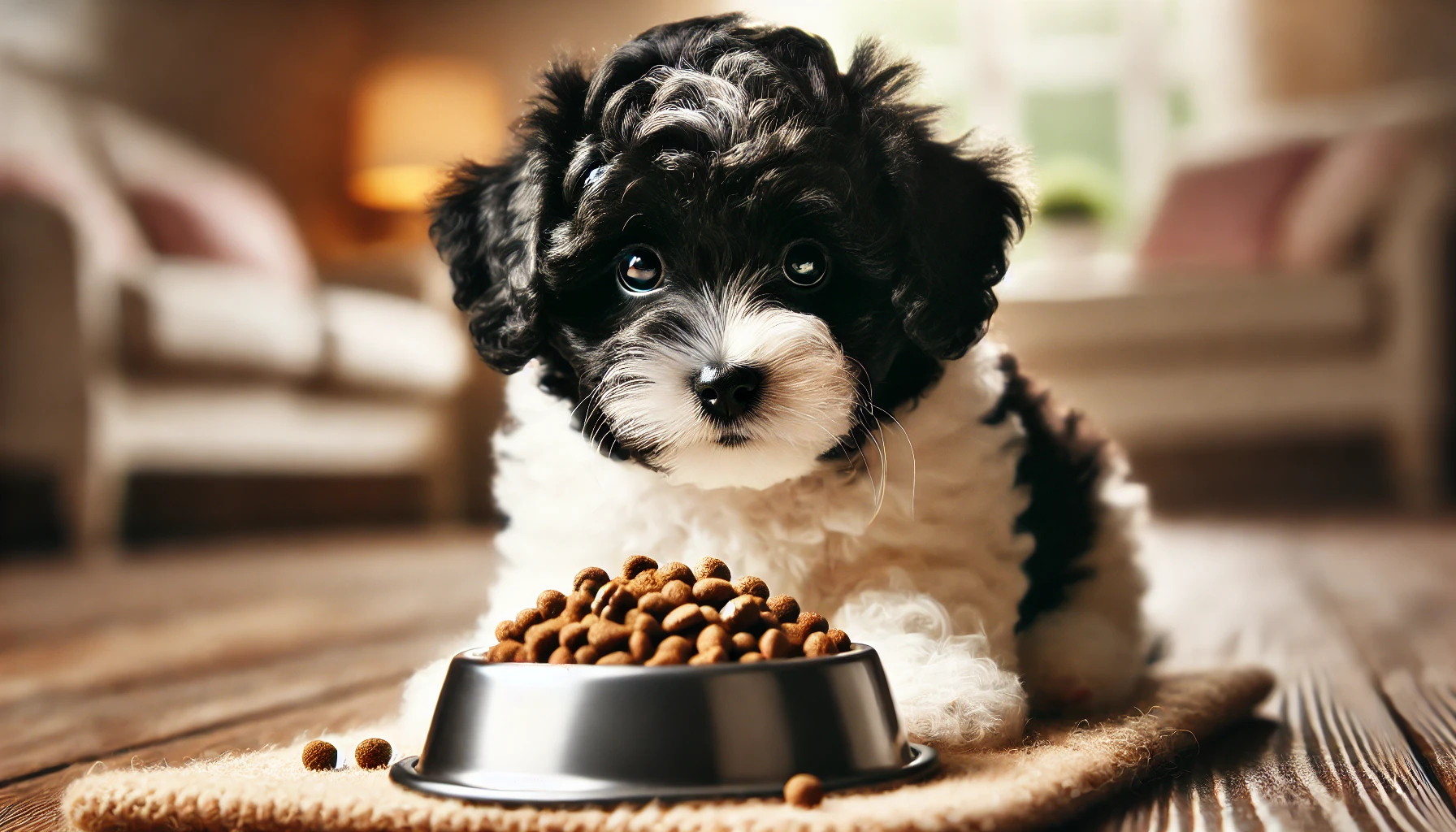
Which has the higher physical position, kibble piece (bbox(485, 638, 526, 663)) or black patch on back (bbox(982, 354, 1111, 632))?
black patch on back (bbox(982, 354, 1111, 632))

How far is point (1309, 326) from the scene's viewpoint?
4.79 m

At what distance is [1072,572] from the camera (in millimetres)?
1565

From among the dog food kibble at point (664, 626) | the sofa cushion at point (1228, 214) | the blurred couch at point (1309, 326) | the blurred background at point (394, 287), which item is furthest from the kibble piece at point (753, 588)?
the sofa cushion at point (1228, 214)

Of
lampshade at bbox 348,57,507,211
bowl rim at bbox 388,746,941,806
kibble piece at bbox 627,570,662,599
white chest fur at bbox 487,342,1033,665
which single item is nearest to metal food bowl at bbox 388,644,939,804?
bowl rim at bbox 388,746,941,806

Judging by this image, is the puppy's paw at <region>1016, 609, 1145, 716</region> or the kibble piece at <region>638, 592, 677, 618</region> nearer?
the kibble piece at <region>638, 592, 677, 618</region>

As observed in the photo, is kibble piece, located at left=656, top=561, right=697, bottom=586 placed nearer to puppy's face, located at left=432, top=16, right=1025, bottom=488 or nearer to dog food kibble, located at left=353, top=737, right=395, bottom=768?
puppy's face, located at left=432, top=16, right=1025, bottom=488

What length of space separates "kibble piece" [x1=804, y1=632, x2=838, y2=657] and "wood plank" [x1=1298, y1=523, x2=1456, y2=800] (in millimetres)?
509

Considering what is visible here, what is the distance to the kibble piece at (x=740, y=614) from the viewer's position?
1.06m

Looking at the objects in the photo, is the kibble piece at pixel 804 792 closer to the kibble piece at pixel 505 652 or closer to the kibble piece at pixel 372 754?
the kibble piece at pixel 505 652

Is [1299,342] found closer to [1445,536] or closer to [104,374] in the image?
[1445,536]

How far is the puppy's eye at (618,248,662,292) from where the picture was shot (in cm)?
128

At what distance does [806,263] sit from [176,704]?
3.31 ft

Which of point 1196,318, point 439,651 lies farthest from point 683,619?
point 1196,318

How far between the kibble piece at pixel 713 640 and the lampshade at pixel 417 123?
5.79 m
